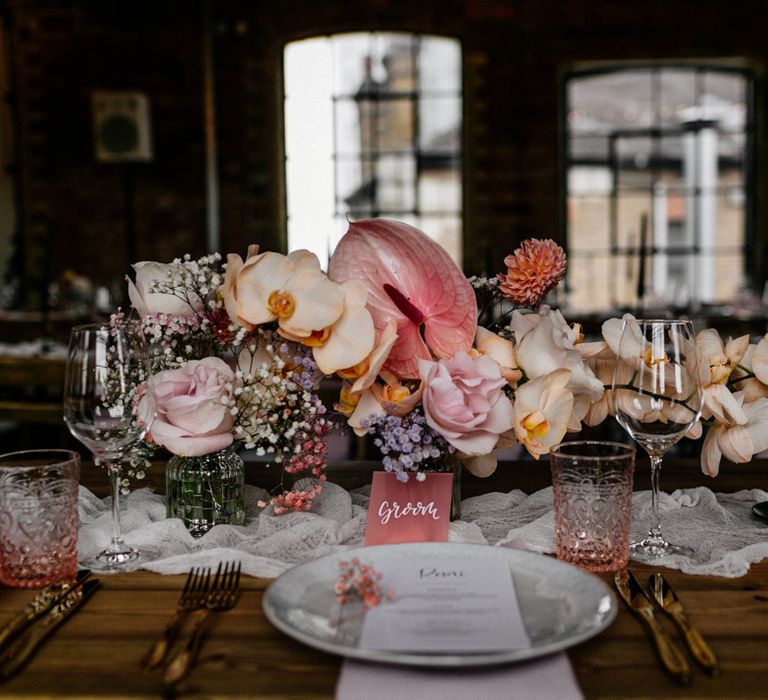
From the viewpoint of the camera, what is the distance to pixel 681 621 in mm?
696

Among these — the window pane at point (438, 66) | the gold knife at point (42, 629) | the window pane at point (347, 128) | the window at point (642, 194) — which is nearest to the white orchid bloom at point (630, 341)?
the gold knife at point (42, 629)

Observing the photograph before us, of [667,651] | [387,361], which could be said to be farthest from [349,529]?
[667,651]

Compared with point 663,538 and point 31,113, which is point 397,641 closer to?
point 663,538

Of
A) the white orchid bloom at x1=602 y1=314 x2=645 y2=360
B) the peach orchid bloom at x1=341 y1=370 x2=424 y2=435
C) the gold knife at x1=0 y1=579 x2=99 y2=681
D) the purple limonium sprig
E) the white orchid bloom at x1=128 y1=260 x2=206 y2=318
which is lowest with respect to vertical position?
the gold knife at x1=0 y1=579 x2=99 y2=681

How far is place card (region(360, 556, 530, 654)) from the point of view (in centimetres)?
64

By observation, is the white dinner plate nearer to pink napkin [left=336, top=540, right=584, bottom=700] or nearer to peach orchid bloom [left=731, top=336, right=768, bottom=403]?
pink napkin [left=336, top=540, right=584, bottom=700]

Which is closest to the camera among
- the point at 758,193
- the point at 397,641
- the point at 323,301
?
the point at 397,641

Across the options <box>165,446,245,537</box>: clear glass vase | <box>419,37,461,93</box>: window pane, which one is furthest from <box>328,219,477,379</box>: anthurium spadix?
<box>419,37,461,93</box>: window pane

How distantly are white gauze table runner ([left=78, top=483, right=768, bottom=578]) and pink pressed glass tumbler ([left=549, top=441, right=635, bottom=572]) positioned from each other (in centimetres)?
6

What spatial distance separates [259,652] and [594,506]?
0.34 meters

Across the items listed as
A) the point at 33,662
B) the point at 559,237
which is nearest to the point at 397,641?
the point at 33,662

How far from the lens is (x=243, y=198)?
521 cm

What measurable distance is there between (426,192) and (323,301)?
15.6 feet

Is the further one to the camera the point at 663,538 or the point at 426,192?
the point at 426,192
